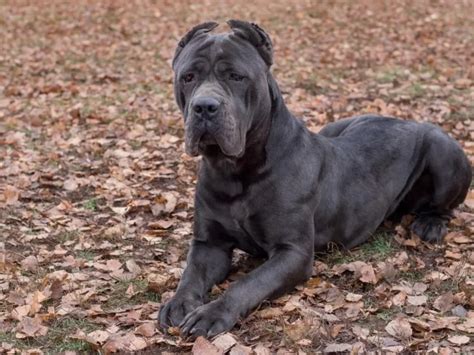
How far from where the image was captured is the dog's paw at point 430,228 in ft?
16.9

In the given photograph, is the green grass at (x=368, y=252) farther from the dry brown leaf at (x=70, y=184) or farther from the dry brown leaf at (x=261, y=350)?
the dry brown leaf at (x=70, y=184)

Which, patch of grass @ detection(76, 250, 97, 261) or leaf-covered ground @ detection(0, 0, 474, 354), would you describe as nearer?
leaf-covered ground @ detection(0, 0, 474, 354)

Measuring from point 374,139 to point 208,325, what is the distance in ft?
7.17

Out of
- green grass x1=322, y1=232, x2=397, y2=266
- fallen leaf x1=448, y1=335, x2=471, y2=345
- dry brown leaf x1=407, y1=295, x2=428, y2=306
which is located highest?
fallen leaf x1=448, y1=335, x2=471, y2=345

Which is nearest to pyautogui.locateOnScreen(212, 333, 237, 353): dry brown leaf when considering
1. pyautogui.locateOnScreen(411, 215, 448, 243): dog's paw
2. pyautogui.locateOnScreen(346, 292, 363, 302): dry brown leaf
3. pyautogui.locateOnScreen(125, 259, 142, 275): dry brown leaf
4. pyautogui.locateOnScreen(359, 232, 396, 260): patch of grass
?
pyautogui.locateOnScreen(346, 292, 363, 302): dry brown leaf

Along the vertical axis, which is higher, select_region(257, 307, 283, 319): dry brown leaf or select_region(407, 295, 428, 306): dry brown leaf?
select_region(257, 307, 283, 319): dry brown leaf

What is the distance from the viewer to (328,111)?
884 cm

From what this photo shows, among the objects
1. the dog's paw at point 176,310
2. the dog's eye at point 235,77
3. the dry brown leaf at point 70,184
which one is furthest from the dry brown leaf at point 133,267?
the dry brown leaf at point 70,184

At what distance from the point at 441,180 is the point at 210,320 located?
246cm

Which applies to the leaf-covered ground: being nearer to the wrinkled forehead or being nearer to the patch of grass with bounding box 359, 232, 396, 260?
the patch of grass with bounding box 359, 232, 396, 260

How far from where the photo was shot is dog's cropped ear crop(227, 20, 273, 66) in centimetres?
436

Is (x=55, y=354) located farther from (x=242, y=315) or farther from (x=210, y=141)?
(x=210, y=141)

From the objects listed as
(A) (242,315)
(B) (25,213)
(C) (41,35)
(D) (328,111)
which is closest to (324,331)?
(A) (242,315)

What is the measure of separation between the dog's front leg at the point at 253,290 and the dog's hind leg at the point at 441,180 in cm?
139
